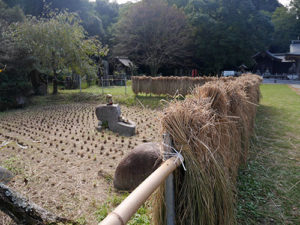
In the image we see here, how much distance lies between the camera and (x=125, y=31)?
92.2 feet

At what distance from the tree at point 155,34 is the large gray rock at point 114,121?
21.2m

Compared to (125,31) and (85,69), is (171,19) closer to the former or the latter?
(125,31)

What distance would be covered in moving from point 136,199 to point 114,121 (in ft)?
19.2

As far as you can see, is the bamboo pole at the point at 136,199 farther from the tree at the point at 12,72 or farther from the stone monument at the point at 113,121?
the tree at the point at 12,72

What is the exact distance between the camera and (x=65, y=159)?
4.73 m

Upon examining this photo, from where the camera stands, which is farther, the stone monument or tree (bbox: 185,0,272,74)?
tree (bbox: 185,0,272,74)

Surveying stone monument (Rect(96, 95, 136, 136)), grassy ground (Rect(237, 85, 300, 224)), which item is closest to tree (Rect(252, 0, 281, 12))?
grassy ground (Rect(237, 85, 300, 224))

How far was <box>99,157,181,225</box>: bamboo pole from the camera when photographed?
39.0 inches

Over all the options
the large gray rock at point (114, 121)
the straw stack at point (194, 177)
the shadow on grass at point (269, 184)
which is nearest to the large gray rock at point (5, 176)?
the straw stack at point (194, 177)

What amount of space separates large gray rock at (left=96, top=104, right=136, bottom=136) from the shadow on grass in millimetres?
3356

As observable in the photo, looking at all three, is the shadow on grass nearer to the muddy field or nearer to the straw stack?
the straw stack

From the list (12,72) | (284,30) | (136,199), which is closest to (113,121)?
(136,199)

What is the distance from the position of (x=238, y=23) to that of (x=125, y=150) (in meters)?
27.7

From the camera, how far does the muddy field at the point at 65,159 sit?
10.5ft
